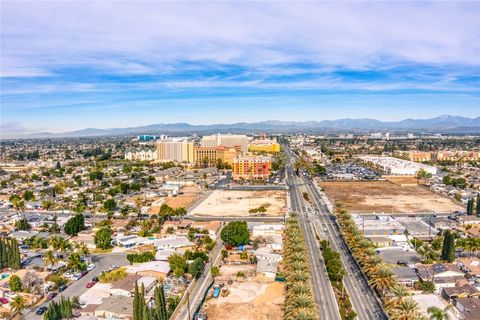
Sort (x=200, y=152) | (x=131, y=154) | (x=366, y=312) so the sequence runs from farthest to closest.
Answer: (x=131, y=154)
(x=200, y=152)
(x=366, y=312)

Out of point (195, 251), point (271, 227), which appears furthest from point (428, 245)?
point (195, 251)

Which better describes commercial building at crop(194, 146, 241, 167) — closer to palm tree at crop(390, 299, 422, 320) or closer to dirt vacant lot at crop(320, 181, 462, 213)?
dirt vacant lot at crop(320, 181, 462, 213)

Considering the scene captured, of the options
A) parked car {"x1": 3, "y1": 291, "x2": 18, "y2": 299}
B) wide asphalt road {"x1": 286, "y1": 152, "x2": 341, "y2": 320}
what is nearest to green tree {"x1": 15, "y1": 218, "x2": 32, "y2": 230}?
parked car {"x1": 3, "y1": 291, "x2": 18, "y2": 299}

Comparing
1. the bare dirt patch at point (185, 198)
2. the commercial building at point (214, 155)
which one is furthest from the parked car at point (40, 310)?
the commercial building at point (214, 155)

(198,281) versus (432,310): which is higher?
(432,310)

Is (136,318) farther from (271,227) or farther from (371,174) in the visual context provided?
(371,174)

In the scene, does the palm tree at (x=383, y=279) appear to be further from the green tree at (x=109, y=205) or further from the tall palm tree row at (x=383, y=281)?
the green tree at (x=109, y=205)
